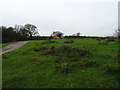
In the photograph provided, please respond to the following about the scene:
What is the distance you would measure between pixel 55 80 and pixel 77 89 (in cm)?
90

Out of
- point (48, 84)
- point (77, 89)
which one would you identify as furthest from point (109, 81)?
point (48, 84)

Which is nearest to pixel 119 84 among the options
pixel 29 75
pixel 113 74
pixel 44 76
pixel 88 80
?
pixel 113 74

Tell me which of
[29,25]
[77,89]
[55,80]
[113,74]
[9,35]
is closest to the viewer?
[77,89]

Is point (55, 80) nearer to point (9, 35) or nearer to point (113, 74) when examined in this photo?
point (113, 74)

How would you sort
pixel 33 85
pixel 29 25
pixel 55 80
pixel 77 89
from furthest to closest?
pixel 29 25, pixel 55 80, pixel 33 85, pixel 77 89

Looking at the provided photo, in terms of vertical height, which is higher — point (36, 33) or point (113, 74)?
point (36, 33)

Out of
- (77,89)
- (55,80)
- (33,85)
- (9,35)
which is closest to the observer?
(77,89)

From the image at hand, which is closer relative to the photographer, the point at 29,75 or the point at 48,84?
the point at 48,84

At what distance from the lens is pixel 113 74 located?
3.93 m

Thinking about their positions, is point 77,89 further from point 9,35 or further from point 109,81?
point 9,35

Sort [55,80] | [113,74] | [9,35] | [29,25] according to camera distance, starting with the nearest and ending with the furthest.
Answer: [55,80] → [113,74] → [9,35] → [29,25]

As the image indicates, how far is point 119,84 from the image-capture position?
3.24 meters

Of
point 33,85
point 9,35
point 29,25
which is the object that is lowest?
point 33,85

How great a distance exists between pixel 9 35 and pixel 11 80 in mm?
21521
